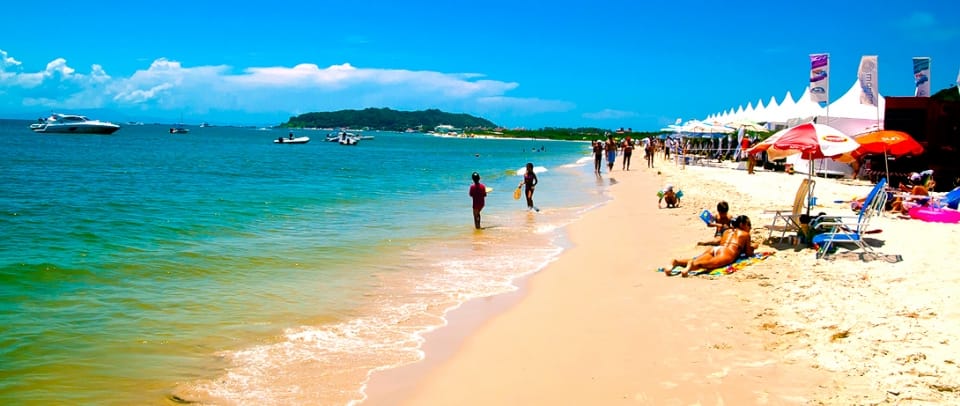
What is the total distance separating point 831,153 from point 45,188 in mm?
24826

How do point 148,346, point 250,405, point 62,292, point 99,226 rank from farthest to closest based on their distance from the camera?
point 99,226, point 62,292, point 148,346, point 250,405

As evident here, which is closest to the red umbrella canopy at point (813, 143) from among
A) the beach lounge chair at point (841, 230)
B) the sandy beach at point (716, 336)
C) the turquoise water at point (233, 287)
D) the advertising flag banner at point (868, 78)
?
the beach lounge chair at point (841, 230)

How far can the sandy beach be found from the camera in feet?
16.2

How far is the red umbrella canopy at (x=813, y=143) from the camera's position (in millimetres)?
9562

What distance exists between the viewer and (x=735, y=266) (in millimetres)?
8828

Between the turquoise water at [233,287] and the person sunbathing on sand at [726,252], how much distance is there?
2380mm

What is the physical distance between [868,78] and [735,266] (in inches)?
618

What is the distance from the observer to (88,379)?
5.71 metres

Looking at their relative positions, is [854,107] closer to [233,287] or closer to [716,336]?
[716,336]

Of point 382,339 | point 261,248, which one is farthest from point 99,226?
point 382,339

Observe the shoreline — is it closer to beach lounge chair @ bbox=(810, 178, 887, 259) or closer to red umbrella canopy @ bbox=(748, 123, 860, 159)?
beach lounge chair @ bbox=(810, 178, 887, 259)

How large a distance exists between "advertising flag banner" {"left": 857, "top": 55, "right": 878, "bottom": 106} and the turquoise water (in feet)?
33.2

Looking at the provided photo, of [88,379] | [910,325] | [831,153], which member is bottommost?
[88,379]

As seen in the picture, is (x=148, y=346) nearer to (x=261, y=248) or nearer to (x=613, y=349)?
(x=613, y=349)
